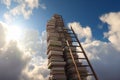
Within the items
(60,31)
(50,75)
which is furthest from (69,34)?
(50,75)

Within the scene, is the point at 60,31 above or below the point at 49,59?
above

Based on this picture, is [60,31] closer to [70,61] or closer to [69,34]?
[69,34]

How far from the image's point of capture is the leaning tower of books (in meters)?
9.25

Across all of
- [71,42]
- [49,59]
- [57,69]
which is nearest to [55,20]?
[71,42]

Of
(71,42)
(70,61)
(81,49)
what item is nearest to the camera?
(81,49)

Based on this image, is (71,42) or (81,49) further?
(71,42)

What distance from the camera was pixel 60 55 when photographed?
9.74 meters

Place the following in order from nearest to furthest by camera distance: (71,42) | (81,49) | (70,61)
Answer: (81,49)
(70,61)
(71,42)

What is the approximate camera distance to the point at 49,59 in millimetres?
9789

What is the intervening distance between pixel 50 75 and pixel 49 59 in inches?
34.9

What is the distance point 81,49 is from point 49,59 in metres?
1.98

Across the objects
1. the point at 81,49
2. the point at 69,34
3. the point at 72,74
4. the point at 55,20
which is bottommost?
the point at 72,74

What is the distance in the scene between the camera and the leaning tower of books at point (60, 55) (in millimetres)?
9250

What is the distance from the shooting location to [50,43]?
32.4 feet
